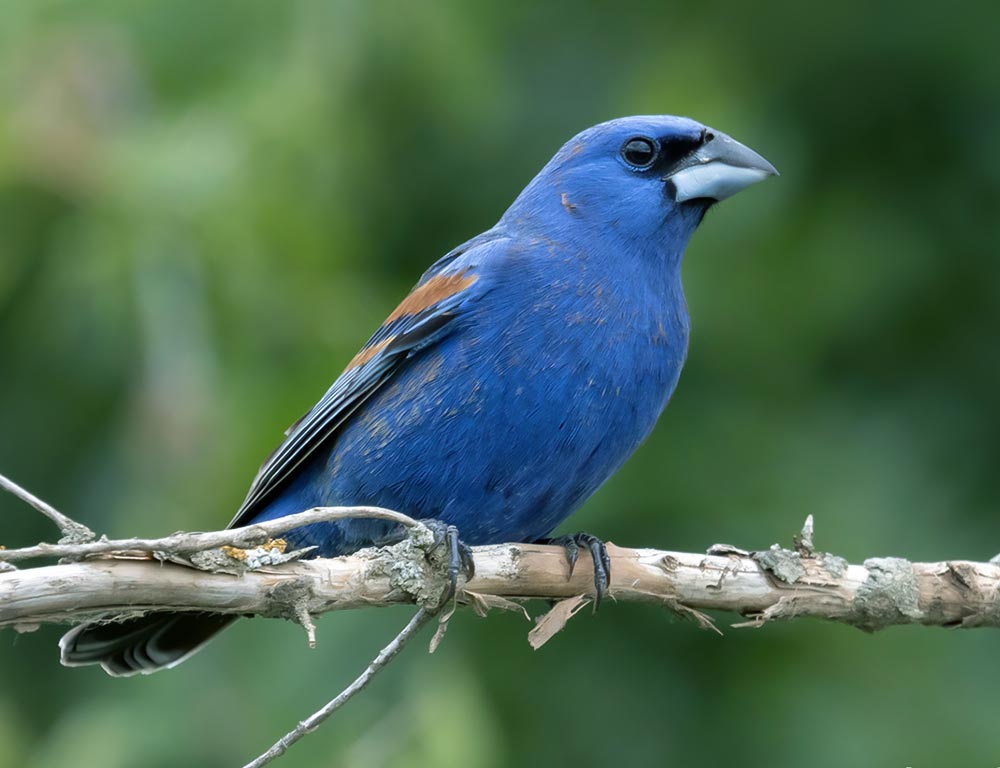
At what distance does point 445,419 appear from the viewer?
4684 millimetres

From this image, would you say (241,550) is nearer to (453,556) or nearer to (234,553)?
(234,553)

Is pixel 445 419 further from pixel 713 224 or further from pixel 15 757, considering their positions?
pixel 713 224

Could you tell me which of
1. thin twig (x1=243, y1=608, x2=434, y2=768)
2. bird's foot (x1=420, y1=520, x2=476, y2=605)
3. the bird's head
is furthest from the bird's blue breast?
thin twig (x1=243, y1=608, x2=434, y2=768)

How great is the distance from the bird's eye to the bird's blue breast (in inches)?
19.5

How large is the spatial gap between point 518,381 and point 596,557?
23.5 inches

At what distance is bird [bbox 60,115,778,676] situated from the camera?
182 inches

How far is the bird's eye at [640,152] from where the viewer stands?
5227 millimetres

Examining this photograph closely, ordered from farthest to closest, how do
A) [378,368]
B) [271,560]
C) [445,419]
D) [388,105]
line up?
1. [388,105]
2. [378,368]
3. [445,419]
4. [271,560]

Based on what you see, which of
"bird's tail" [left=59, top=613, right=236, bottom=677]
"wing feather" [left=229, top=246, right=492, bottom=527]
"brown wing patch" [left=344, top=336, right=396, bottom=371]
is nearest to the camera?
"bird's tail" [left=59, top=613, right=236, bottom=677]

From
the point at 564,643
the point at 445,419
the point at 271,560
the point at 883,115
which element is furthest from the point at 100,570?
the point at 883,115

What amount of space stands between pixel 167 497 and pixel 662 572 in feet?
7.55

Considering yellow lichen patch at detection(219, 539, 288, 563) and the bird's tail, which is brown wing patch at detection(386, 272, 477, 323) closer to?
the bird's tail

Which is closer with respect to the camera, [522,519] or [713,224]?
[522,519]

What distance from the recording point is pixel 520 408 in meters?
4.59
